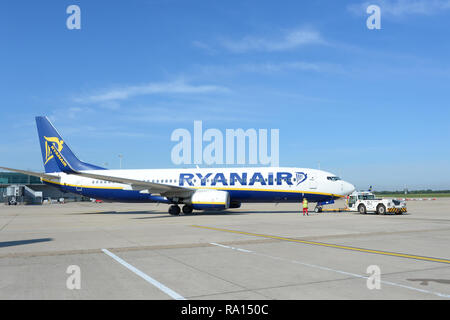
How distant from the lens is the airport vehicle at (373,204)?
90.5ft

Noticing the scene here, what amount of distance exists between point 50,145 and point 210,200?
1748cm

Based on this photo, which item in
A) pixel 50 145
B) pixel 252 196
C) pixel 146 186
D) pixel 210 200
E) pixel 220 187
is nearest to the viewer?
pixel 210 200

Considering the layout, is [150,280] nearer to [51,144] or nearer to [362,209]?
[362,209]

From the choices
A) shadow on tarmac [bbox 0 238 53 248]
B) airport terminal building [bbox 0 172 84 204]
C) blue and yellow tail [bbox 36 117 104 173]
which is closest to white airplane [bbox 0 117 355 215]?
blue and yellow tail [bbox 36 117 104 173]

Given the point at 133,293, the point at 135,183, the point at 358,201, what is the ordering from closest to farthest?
the point at 133,293, the point at 135,183, the point at 358,201

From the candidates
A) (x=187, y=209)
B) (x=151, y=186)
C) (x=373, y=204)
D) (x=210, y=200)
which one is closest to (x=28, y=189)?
(x=187, y=209)

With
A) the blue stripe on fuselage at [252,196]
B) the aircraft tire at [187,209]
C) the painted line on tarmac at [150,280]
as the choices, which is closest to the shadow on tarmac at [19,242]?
the painted line on tarmac at [150,280]

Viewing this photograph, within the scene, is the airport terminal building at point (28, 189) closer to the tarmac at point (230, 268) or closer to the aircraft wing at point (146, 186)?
the aircraft wing at point (146, 186)

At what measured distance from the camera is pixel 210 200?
93.0 feet

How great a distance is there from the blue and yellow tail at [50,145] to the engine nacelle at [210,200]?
14479 millimetres
